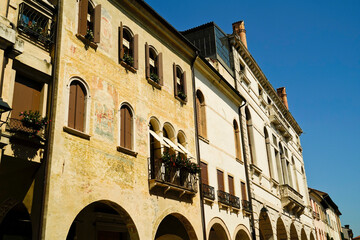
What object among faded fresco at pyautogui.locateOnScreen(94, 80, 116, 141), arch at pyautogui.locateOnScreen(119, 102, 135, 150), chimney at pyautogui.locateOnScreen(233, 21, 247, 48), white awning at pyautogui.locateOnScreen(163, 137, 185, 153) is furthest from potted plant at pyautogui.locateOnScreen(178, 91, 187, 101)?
chimney at pyautogui.locateOnScreen(233, 21, 247, 48)

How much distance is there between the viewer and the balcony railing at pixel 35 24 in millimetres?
10875

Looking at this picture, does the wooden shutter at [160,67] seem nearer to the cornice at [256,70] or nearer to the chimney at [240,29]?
the cornice at [256,70]

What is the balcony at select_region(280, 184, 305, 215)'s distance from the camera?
1177 inches

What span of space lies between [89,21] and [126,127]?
394cm

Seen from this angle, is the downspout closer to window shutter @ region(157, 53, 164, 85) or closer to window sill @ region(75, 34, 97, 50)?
window sill @ region(75, 34, 97, 50)

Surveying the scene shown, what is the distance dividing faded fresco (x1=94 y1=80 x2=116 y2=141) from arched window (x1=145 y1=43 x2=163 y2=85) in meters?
2.90

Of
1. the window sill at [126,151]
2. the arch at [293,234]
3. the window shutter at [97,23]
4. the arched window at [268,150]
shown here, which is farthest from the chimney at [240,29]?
the window sill at [126,151]

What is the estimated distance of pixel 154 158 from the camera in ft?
50.2

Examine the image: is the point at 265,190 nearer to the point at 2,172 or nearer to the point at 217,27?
the point at 217,27

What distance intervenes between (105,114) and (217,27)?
53.6ft

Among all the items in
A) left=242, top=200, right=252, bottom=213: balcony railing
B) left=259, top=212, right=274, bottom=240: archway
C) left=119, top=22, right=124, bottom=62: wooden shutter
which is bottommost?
left=259, top=212, right=274, bottom=240: archway

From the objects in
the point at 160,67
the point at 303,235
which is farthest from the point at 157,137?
the point at 303,235

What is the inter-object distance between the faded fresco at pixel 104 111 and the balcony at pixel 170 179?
7.65 ft

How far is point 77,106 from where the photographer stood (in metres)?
11.9
